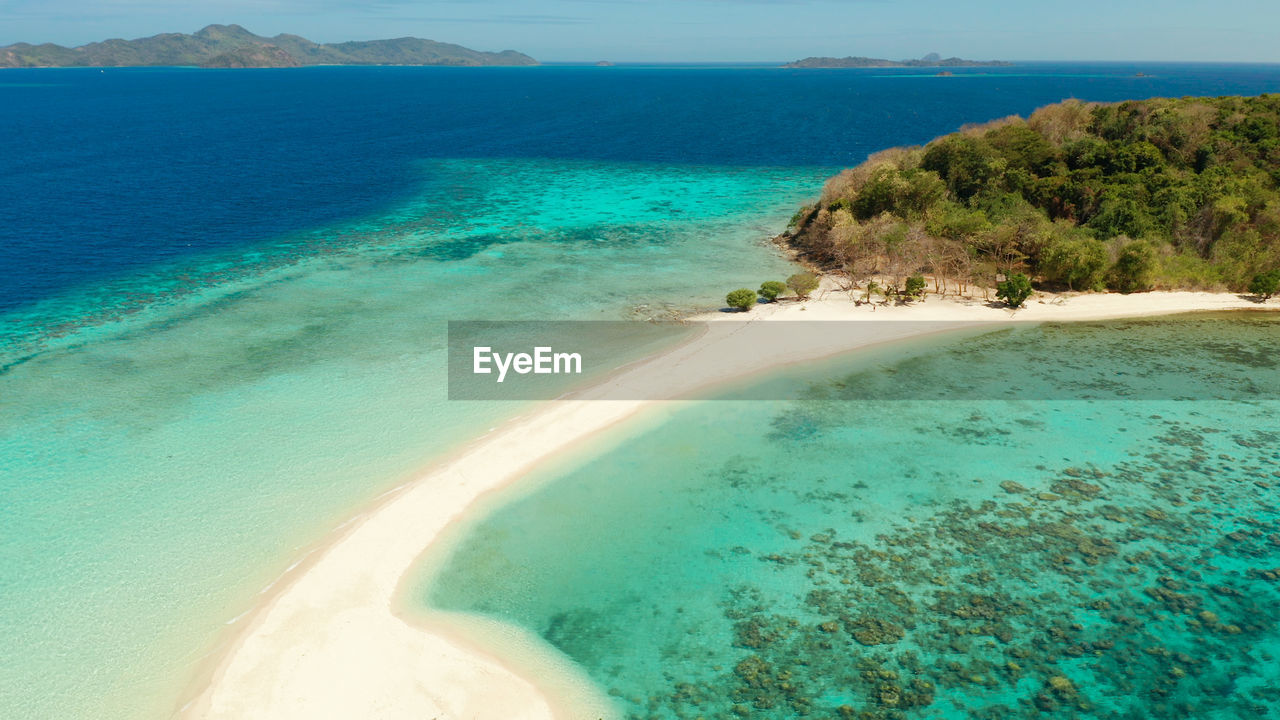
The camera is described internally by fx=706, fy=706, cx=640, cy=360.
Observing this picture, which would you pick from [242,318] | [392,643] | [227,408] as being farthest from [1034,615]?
[242,318]

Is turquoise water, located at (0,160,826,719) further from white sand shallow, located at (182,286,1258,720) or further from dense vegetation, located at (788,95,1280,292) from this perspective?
dense vegetation, located at (788,95,1280,292)

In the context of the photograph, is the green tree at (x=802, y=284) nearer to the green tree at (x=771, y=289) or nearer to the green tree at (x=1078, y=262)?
the green tree at (x=771, y=289)

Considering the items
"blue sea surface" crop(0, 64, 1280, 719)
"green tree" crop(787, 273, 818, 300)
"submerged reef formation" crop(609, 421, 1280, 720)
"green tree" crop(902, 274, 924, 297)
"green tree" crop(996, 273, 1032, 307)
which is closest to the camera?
"submerged reef formation" crop(609, 421, 1280, 720)

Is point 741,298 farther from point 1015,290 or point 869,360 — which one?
point 1015,290

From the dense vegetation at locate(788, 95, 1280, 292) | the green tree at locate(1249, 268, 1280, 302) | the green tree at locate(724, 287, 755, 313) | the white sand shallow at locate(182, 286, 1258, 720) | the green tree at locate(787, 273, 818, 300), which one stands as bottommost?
the white sand shallow at locate(182, 286, 1258, 720)

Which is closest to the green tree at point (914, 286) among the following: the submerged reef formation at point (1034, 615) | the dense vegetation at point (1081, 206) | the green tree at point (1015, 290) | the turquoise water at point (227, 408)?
the dense vegetation at point (1081, 206)

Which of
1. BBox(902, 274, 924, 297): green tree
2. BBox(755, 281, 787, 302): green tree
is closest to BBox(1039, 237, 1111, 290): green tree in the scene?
BBox(902, 274, 924, 297): green tree

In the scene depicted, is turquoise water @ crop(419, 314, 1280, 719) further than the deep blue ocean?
No
